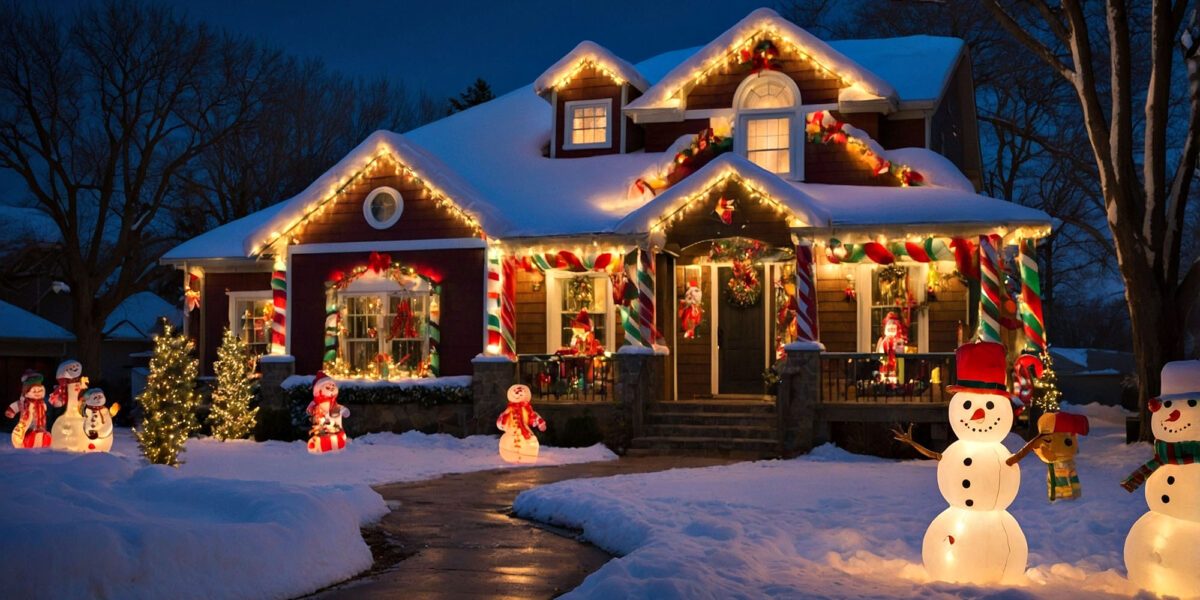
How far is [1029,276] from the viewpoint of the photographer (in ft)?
61.9

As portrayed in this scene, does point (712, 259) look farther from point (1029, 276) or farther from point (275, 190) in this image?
point (275, 190)

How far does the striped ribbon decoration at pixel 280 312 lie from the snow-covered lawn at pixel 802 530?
9.88m

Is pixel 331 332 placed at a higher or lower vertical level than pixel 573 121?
lower

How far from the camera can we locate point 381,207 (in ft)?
72.0

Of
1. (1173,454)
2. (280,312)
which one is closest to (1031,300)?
(1173,454)

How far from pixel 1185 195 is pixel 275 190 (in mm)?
26787

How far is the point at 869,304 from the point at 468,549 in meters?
12.3

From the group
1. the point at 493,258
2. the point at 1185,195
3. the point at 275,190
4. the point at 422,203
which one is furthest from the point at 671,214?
the point at 275,190

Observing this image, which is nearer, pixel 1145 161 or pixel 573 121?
pixel 1145 161

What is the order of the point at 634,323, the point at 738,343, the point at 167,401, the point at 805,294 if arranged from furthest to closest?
the point at 738,343 < the point at 634,323 < the point at 805,294 < the point at 167,401

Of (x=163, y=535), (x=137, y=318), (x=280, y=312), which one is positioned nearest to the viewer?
(x=163, y=535)

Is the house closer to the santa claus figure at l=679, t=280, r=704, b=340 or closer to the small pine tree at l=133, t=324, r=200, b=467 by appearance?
the santa claus figure at l=679, t=280, r=704, b=340

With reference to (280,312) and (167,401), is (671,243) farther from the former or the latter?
(167,401)

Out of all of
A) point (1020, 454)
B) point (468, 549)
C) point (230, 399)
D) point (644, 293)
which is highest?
point (644, 293)
